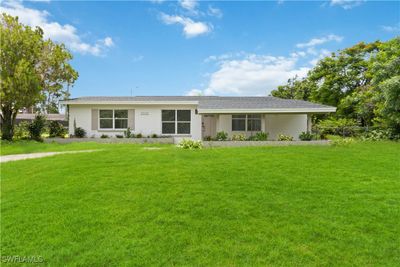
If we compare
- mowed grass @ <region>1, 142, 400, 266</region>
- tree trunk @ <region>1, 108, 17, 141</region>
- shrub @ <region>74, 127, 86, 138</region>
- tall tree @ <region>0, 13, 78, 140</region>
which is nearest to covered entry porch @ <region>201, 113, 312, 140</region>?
shrub @ <region>74, 127, 86, 138</region>

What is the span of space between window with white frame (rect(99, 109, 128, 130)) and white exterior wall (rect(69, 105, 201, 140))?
272 mm

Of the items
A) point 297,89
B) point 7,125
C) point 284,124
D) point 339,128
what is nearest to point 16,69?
point 7,125

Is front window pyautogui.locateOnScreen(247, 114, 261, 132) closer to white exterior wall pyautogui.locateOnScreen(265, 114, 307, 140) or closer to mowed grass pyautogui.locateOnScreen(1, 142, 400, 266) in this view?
white exterior wall pyautogui.locateOnScreen(265, 114, 307, 140)

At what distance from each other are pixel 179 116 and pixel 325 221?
47.6 ft

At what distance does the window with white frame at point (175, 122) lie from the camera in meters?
18.3

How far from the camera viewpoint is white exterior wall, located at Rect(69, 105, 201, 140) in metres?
18.1

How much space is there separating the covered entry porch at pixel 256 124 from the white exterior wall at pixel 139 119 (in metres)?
1.43

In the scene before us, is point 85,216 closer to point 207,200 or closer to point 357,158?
point 207,200

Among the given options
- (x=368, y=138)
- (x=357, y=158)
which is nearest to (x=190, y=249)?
(x=357, y=158)

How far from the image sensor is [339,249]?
12.7 feet

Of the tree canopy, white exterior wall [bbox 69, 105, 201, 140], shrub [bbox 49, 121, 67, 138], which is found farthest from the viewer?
the tree canopy

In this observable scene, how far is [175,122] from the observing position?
18.3 meters

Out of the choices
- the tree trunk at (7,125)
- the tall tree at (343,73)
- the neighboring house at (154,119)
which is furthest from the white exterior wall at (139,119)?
the tall tree at (343,73)

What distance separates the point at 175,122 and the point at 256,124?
17.7ft
